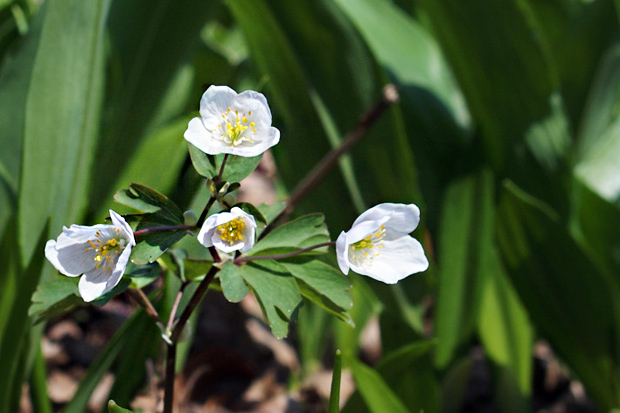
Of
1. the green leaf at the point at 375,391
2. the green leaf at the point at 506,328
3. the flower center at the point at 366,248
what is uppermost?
the flower center at the point at 366,248

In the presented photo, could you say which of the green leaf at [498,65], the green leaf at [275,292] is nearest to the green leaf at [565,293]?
the green leaf at [498,65]

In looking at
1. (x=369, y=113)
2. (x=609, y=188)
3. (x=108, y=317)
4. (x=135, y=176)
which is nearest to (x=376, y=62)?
(x=369, y=113)

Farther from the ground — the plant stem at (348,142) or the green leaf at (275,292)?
the green leaf at (275,292)

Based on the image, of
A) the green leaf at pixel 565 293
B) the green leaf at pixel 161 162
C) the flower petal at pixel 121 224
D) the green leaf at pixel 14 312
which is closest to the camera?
the flower petal at pixel 121 224

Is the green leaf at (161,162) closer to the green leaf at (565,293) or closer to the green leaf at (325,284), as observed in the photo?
the green leaf at (325,284)

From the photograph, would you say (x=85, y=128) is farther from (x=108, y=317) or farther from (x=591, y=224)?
(x=591, y=224)

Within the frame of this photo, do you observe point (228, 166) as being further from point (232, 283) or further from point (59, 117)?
point (59, 117)

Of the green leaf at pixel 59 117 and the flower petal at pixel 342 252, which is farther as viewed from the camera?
the green leaf at pixel 59 117

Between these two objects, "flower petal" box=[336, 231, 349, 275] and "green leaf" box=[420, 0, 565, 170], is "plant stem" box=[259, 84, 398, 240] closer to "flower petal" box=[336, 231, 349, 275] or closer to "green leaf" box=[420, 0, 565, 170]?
"green leaf" box=[420, 0, 565, 170]
